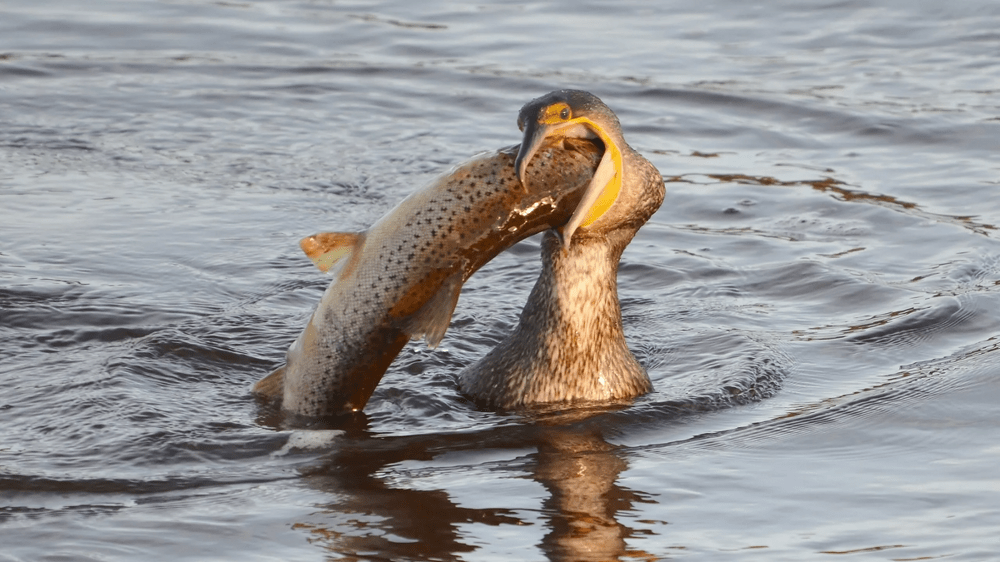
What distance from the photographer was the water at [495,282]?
4.60 meters

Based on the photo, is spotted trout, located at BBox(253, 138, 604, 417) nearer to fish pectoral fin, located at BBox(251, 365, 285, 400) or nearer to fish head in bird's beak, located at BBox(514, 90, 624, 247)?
fish head in bird's beak, located at BBox(514, 90, 624, 247)

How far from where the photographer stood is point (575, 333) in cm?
557

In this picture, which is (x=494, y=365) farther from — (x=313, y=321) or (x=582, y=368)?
(x=313, y=321)

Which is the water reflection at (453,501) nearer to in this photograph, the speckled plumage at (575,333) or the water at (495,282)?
the water at (495,282)

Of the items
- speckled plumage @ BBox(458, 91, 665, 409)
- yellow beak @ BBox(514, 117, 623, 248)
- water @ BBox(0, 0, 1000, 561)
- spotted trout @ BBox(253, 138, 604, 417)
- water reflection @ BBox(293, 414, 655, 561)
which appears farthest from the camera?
speckled plumage @ BBox(458, 91, 665, 409)

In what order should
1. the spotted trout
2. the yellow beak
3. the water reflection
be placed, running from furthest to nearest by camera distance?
the spotted trout
the yellow beak
the water reflection

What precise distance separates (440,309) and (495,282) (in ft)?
9.01

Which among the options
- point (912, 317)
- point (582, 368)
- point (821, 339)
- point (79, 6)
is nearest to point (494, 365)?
point (582, 368)

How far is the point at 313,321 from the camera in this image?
507cm

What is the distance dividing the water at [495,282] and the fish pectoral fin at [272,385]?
0.50 feet

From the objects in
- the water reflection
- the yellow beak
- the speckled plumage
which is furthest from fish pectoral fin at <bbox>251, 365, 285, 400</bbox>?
the yellow beak

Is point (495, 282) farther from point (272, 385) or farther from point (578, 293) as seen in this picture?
point (272, 385)

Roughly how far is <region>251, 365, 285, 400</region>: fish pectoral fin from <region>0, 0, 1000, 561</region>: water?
0.15m

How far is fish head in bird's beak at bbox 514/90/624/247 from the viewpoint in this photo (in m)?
4.73
